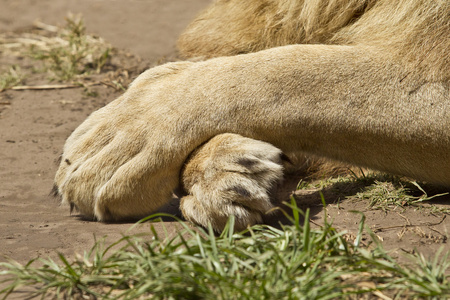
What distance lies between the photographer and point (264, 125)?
2396 mm

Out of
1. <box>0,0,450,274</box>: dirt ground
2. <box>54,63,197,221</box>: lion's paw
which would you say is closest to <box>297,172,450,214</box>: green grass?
<box>0,0,450,274</box>: dirt ground

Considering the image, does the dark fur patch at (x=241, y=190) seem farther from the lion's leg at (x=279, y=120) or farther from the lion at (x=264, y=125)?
the lion's leg at (x=279, y=120)

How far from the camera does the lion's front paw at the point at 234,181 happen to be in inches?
89.9

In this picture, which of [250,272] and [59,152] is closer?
[250,272]

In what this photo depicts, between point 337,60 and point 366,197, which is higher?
point 337,60

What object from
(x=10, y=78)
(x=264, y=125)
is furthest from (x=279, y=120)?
(x=10, y=78)

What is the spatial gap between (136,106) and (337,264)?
111cm

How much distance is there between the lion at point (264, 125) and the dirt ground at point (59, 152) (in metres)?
0.19

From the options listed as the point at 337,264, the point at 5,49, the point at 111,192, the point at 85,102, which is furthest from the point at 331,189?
the point at 5,49

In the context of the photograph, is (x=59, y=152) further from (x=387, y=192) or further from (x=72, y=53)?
(x=387, y=192)

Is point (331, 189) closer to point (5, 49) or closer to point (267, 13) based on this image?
point (267, 13)

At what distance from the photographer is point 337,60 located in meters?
2.43

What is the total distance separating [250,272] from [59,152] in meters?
2.12

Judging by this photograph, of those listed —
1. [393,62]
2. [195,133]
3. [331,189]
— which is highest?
[393,62]
